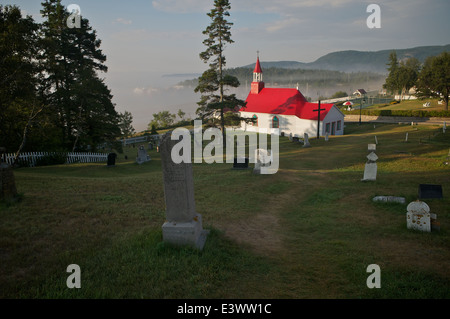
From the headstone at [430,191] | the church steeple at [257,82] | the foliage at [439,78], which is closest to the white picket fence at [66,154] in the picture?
the headstone at [430,191]

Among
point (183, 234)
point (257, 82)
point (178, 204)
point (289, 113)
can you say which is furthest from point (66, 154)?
point (257, 82)

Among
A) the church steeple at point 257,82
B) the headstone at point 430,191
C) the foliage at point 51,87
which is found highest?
the church steeple at point 257,82

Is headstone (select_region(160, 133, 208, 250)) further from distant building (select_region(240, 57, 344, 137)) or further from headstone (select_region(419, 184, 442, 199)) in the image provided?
distant building (select_region(240, 57, 344, 137))

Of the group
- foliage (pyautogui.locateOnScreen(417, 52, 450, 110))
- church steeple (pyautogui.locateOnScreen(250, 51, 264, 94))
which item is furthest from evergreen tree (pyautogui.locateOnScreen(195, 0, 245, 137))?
foliage (pyautogui.locateOnScreen(417, 52, 450, 110))

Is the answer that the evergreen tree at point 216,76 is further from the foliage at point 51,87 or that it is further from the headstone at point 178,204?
the headstone at point 178,204

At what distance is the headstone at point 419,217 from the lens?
23.6 feet

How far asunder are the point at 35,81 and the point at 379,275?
20448 mm

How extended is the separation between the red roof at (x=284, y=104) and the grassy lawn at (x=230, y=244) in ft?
88.0

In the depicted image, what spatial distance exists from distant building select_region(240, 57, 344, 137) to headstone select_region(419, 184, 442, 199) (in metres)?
26.8

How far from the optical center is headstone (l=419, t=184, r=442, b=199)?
927cm

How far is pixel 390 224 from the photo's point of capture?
7938 millimetres

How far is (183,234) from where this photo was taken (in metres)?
6.34
